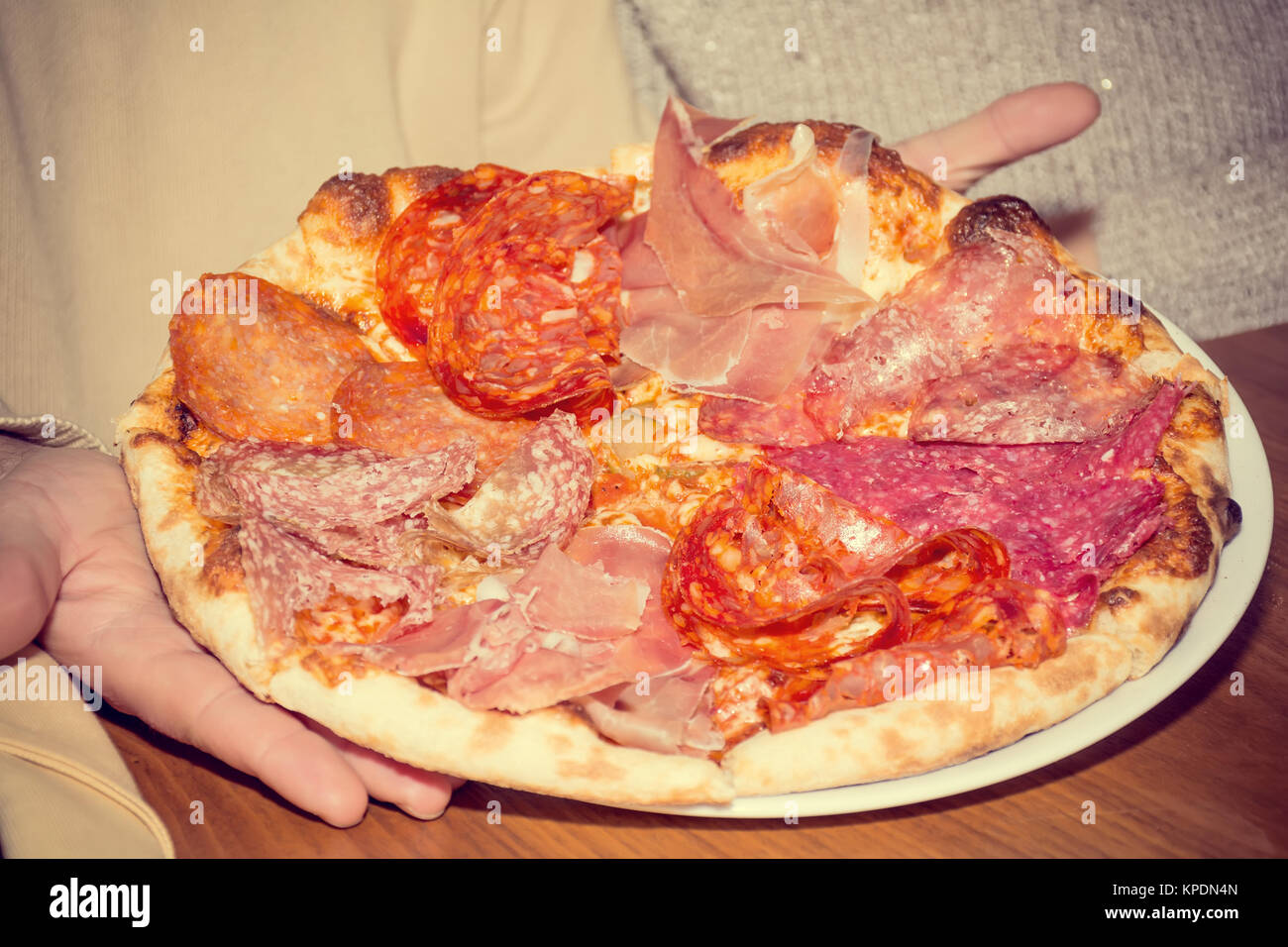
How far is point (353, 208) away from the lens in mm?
1691

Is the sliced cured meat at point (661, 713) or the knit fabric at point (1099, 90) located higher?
the knit fabric at point (1099, 90)

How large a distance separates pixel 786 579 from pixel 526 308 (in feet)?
1.65

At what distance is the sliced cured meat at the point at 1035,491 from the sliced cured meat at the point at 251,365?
0.65m

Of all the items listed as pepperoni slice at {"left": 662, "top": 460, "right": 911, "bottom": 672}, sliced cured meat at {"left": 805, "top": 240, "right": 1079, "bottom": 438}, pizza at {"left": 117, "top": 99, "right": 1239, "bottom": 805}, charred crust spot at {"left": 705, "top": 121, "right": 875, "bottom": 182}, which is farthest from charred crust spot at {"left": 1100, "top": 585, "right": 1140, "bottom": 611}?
charred crust spot at {"left": 705, "top": 121, "right": 875, "bottom": 182}

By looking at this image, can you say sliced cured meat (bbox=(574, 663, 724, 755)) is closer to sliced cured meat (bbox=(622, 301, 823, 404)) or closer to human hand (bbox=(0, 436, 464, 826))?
human hand (bbox=(0, 436, 464, 826))

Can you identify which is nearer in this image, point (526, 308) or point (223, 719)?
point (223, 719)

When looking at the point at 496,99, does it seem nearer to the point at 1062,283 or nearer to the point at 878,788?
the point at 1062,283

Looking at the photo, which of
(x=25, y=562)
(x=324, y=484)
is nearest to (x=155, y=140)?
(x=25, y=562)

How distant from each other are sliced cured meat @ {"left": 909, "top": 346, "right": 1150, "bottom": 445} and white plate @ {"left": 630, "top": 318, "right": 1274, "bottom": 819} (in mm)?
221

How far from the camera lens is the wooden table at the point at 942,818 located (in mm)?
1136

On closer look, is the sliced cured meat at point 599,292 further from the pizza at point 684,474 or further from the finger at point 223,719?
the finger at point 223,719

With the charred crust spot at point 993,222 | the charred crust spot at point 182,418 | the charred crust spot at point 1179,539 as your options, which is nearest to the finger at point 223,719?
the charred crust spot at point 182,418

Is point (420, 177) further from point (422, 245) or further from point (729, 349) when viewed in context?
point (729, 349)

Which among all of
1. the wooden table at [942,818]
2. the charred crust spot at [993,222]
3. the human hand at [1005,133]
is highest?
the human hand at [1005,133]
